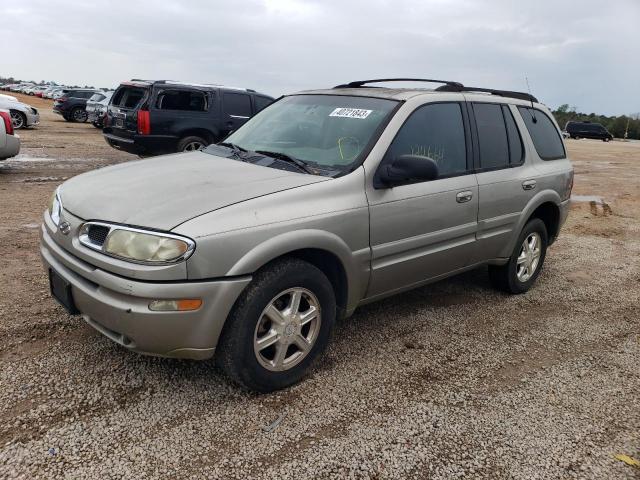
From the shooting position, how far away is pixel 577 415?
10.2 ft

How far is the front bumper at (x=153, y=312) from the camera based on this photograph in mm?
2619

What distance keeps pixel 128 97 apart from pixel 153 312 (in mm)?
9226

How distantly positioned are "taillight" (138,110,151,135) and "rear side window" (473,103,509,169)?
7392 mm

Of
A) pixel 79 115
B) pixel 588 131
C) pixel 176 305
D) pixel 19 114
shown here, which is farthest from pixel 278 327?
pixel 588 131

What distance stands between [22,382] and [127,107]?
8.53 metres

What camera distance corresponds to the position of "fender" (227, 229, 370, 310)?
2.76 m

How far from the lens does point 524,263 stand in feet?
16.4

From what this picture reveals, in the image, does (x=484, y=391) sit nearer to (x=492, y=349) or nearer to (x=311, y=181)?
(x=492, y=349)

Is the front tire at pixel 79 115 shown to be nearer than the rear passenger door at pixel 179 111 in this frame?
No

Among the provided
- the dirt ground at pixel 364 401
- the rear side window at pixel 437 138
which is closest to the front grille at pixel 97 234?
the dirt ground at pixel 364 401

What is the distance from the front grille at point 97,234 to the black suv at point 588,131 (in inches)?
2106

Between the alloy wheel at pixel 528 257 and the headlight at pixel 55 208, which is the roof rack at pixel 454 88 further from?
the headlight at pixel 55 208

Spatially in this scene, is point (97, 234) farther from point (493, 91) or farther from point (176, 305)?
point (493, 91)

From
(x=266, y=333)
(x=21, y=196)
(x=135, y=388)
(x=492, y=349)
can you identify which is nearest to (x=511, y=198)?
(x=492, y=349)
